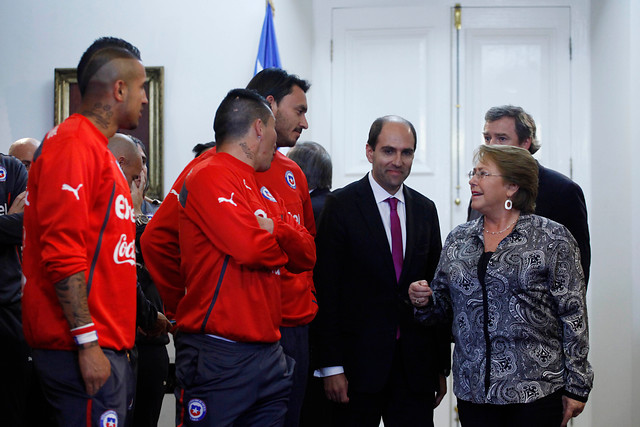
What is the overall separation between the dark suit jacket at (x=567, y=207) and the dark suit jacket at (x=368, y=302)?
540 millimetres

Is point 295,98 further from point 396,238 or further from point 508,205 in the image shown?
point 508,205

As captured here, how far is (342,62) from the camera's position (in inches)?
204

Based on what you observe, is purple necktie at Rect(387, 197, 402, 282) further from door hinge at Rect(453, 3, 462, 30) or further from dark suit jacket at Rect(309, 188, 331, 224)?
door hinge at Rect(453, 3, 462, 30)

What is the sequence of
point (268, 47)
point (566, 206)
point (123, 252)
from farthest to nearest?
point (268, 47) < point (566, 206) < point (123, 252)

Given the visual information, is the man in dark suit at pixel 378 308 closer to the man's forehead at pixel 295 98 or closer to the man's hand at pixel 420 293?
the man's hand at pixel 420 293

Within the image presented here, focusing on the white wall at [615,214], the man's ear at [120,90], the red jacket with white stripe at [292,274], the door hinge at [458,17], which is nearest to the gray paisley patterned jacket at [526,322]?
the red jacket with white stripe at [292,274]

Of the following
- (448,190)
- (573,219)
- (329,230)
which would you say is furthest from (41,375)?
Answer: (448,190)

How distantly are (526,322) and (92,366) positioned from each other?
1374 mm

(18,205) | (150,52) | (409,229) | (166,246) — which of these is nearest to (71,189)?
(166,246)

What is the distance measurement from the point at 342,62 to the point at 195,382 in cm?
364

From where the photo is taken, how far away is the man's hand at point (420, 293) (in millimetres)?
2553

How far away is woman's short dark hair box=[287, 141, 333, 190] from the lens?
329 cm

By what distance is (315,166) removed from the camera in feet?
10.8

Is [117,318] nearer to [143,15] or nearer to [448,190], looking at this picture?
[143,15]
